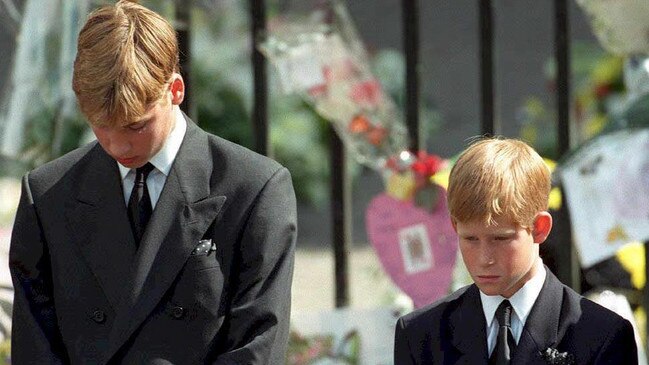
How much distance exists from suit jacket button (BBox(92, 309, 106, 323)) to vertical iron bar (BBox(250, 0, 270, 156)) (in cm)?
137

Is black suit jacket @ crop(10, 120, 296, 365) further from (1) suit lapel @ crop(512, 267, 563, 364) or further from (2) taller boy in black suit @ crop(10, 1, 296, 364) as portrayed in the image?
(1) suit lapel @ crop(512, 267, 563, 364)

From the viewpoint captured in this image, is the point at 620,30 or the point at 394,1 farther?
the point at 394,1

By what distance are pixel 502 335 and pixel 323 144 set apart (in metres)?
3.99

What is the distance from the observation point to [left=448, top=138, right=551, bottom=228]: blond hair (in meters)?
2.57

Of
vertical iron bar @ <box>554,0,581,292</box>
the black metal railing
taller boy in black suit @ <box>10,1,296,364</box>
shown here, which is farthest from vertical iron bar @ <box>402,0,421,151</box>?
taller boy in black suit @ <box>10,1,296,364</box>

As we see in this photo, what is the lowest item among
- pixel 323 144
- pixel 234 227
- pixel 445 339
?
pixel 323 144

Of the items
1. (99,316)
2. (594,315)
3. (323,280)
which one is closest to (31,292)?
(99,316)

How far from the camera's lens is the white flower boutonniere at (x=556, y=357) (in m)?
2.59

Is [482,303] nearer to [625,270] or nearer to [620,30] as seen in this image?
[620,30]

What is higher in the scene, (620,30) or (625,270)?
(620,30)

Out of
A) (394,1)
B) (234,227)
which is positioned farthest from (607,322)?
(394,1)

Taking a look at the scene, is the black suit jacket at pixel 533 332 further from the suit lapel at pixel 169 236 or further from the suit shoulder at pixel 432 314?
the suit lapel at pixel 169 236

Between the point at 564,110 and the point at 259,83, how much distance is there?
32.3 inches

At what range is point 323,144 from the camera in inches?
259
